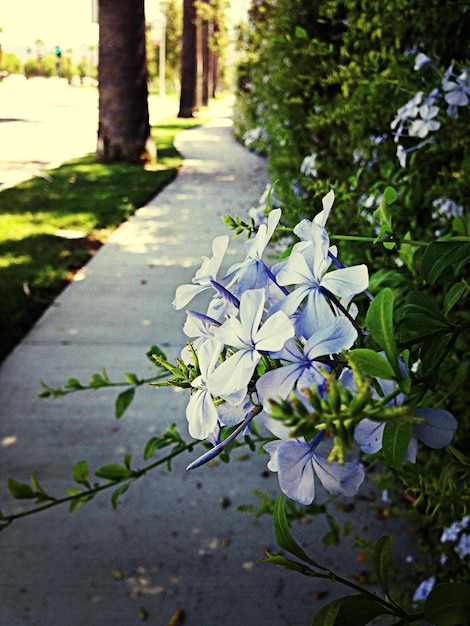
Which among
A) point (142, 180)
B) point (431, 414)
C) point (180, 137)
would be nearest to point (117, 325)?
point (431, 414)

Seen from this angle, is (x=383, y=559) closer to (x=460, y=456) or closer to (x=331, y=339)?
(x=460, y=456)

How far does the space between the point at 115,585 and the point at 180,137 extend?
14130mm

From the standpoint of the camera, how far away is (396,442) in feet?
1.65

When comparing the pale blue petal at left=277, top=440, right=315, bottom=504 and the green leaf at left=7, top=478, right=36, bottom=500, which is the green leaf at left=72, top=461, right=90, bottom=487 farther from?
the pale blue petal at left=277, top=440, right=315, bottom=504

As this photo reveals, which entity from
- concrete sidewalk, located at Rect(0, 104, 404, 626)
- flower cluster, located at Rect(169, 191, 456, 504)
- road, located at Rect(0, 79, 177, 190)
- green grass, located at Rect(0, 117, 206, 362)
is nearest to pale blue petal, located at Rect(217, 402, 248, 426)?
flower cluster, located at Rect(169, 191, 456, 504)

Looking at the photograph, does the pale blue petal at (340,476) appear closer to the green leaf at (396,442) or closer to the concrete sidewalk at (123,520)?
the green leaf at (396,442)

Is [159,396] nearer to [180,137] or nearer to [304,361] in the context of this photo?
[304,361]

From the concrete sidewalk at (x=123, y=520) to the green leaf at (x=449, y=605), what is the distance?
158 cm

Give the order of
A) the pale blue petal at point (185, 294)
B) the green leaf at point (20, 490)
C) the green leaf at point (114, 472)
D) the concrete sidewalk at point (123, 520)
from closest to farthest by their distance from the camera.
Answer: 1. the pale blue petal at point (185, 294)
2. the green leaf at point (20, 490)
3. the green leaf at point (114, 472)
4. the concrete sidewalk at point (123, 520)

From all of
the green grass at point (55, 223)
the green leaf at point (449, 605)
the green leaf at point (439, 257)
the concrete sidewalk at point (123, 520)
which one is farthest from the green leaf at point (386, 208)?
the green grass at point (55, 223)

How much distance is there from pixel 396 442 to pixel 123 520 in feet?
7.09

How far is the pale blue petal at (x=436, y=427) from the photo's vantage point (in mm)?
522

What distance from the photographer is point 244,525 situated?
2.45 metres

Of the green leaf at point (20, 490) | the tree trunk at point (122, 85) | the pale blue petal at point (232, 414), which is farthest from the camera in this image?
the tree trunk at point (122, 85)
